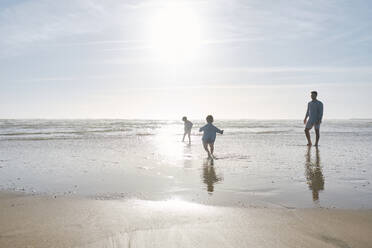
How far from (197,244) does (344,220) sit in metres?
2.18

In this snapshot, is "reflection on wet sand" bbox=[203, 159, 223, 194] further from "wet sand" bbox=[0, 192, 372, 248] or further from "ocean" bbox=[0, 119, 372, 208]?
"wet sand" bbox=[0, 192, 372, 248]

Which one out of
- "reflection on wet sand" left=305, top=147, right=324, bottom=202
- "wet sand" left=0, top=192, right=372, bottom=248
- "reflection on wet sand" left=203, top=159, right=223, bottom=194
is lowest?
"reflection on wet sand" left=203, top=159, right=223, bottom=194

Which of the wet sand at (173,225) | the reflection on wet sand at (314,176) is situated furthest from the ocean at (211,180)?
the wet sand at (173,225)

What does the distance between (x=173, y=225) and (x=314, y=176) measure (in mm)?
4947

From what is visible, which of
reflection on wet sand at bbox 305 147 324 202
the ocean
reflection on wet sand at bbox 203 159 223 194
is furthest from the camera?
reflection on wet sand at bbox 203 159 223 194

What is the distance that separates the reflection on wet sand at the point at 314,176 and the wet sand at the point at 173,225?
1466 millimetres

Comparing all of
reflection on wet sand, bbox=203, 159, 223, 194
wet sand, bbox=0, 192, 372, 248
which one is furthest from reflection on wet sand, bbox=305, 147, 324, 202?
reflection on wet sand, bbox=203, 159, 223, 194

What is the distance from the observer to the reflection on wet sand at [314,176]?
20.4 ft

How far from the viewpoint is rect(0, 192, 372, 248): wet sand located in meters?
3.45

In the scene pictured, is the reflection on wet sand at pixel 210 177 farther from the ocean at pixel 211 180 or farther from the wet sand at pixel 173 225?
the wet sand at pixel 173 225

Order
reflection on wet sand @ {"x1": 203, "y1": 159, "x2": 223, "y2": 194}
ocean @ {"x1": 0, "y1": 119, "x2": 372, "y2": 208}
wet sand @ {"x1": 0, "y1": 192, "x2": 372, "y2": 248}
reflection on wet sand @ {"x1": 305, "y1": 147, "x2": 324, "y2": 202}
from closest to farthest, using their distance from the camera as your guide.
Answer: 1. wet sand @ {"x1": 0, "y1": 192, "x2": 372, "y2": 248}
2. ocean @ {"x1": 0, "y1": 119, "x2": 372, "y2": 208}
3. reflection on wet sand @ {"x1": 305, "y1": 147, "x2": 324, "y2": 202}
4. reflection on wet sand @ {"x1": 203, "y1": 159, "x2": 223, "y2": 194}

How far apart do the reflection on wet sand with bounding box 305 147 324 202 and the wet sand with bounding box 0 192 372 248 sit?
1466 mm

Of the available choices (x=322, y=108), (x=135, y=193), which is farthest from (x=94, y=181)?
(x=322, y=108)

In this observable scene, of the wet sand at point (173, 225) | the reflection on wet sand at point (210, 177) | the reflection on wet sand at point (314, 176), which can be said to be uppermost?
the wet sand at point (173, 225)
